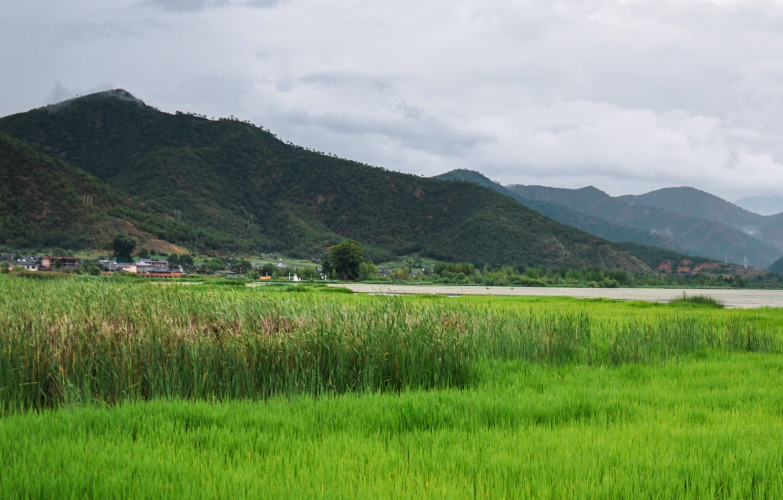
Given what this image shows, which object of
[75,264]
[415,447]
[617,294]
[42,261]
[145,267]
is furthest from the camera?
[145,267]

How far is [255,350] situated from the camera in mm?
6410

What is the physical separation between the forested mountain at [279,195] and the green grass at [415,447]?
256 ft

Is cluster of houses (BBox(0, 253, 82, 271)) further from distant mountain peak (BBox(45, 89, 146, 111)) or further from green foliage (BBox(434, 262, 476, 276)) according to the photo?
distant mountain peak (BBox(45, 89, 146, 111))

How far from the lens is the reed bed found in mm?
5996

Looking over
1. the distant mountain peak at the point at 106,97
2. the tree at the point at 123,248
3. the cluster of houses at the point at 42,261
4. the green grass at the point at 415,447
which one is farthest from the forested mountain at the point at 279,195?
the green grass at the point at 415,447

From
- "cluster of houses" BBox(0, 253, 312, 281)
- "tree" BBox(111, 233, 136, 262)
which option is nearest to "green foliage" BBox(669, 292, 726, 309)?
"cluster of houses" BBox(0, 253, 312, 281)

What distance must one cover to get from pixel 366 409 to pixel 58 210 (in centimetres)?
7059

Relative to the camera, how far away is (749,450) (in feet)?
12.7

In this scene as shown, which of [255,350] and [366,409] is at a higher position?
[255,350]

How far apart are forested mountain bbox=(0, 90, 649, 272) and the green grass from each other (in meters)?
77.9

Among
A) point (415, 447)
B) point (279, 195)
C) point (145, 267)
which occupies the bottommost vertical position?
point (415, 447)

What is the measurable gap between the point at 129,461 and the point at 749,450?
14.2 ft

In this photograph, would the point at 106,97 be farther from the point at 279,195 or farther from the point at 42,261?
the point at 42,261

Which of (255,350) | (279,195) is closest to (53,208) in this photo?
(279,195)
